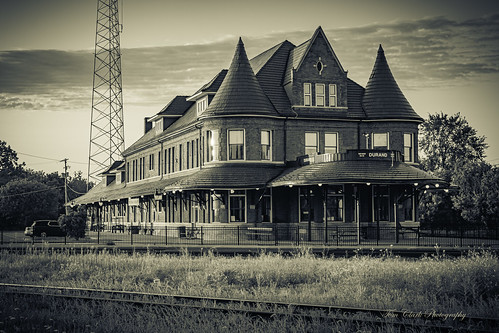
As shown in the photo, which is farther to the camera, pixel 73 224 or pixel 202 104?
pixel 202 104

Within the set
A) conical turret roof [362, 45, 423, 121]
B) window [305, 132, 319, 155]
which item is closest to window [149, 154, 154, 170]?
window [305, 132, 319, 155]

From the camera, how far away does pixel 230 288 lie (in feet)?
59.5

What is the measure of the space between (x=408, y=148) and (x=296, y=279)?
26088 mm

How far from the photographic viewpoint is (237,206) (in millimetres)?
39531

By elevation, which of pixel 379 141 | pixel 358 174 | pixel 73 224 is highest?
pixel 379 141

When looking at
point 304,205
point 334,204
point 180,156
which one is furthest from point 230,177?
point 180,156

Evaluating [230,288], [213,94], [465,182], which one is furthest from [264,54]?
[230,288]

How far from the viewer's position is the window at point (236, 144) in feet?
131

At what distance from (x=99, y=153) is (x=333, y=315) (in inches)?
2718

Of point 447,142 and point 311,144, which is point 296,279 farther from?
point 447,142

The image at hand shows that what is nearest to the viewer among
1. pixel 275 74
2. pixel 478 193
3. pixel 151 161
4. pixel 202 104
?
pixel 275 74

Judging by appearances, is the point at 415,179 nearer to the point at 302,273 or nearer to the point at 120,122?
the point at 302,273

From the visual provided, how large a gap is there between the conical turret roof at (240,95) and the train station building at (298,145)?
7cm

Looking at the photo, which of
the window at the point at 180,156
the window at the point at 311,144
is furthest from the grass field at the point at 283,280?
the window at the point at 180,156
